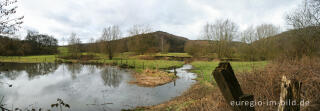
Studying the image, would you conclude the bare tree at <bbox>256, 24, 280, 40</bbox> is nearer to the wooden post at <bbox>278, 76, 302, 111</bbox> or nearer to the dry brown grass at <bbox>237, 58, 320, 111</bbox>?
the dry brown grass at <bbox>237, 58, 320, 111</bbox>

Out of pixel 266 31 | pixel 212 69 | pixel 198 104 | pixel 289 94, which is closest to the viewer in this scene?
pixel 289 94

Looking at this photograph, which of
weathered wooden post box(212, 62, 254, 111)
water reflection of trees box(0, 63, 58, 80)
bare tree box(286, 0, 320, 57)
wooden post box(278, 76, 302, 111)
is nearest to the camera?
weathered wooden post box(212, 62, 254, 111)

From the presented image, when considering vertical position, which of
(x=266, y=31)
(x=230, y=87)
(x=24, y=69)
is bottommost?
(x=24, y=69)

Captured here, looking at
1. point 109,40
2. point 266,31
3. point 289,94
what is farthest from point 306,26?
point 109,40

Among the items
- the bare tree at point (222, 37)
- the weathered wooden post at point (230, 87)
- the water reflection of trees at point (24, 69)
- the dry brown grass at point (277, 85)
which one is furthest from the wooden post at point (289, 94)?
the bare tree at point (222, 37)

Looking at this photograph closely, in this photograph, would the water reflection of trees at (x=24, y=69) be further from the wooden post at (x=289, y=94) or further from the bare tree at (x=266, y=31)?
the bare tree at (x=266, y=31)

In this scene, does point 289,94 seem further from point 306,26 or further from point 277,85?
point 306,26

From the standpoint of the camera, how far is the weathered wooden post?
58.5 inches

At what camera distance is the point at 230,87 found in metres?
1.51

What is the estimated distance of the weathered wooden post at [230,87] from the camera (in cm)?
149

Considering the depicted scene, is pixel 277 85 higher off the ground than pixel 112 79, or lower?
higher

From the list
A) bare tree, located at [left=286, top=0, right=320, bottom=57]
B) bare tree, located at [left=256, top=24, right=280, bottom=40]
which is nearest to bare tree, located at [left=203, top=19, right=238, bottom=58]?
bare tree, located at [left=256, top=24, right=280, bottom=40]

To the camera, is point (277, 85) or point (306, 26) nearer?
point (277, 85)

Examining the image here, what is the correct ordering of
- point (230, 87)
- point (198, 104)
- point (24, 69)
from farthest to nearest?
point (24, 69) < point (198, 104) < point (230, 87)
